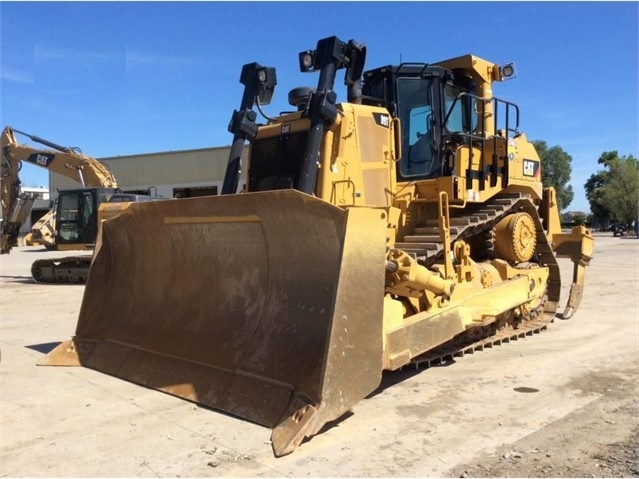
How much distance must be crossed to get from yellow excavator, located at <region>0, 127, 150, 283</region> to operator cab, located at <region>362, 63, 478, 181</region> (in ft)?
34.0

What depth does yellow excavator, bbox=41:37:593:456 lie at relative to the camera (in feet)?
13.7

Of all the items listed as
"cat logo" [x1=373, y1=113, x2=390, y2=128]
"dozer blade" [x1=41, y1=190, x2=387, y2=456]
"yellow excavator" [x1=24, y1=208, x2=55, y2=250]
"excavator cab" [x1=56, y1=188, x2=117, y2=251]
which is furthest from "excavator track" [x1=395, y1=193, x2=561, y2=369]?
"yellow excavator" [x1=24, y1=208, x2=55, y2=250]

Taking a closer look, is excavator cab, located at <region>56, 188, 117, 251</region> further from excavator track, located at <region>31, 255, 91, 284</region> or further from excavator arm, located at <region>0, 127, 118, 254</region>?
excavator arm, located at <region>0, 127, 118, 254</region>

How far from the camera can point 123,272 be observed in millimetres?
6188

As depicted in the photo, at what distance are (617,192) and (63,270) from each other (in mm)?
61229

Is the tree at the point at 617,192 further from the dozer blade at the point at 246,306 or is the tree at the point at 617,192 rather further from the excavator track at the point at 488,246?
the dozer blade at the point at 246,306

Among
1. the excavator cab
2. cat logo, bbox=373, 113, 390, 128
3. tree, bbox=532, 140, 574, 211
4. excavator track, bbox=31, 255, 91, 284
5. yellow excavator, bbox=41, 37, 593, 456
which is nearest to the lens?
yellow excavator, bbox=41, 37, 593, 456

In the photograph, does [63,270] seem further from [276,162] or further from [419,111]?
[419,111]

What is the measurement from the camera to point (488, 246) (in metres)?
7.20

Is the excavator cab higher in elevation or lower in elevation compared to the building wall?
lower

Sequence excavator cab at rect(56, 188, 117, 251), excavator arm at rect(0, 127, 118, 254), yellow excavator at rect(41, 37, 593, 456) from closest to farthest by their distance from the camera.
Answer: yellow excavator at rect(41, 37, 593, 456) < excavator cab at rect(56, 188, 117, 251) < excavator arm at rect(0, 127, 118, 254)

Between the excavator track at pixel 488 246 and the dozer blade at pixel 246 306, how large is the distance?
4.98ft

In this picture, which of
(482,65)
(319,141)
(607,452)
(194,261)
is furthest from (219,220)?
(482,65)

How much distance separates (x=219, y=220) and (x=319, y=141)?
114 cm
